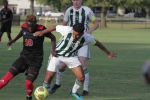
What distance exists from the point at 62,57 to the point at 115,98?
1493 mm

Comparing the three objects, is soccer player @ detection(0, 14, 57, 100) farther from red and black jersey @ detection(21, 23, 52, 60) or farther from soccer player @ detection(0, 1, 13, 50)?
soccer player @ detection(0, 1, 13, 50)

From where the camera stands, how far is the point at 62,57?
563 cm

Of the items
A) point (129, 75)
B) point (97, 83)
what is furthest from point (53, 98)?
point (129, 75)

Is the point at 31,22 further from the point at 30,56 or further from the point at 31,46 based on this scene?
the point at 30,56

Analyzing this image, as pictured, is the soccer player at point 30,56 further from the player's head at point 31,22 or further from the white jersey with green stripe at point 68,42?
the white jersey with green stripe at point 68,42

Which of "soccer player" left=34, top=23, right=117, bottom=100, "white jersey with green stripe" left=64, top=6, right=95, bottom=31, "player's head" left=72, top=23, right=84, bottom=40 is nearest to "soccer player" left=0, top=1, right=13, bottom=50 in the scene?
"white jersey with green stripe" left=64, top=6, right=95, bottom=31

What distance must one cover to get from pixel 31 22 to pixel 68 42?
0.78m

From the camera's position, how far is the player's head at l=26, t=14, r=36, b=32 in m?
5.39

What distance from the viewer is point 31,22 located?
17.8 ft

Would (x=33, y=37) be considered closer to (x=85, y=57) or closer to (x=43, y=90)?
(x=43, y=90)

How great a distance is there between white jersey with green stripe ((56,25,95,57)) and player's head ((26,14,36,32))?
45cm

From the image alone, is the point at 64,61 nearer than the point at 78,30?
No

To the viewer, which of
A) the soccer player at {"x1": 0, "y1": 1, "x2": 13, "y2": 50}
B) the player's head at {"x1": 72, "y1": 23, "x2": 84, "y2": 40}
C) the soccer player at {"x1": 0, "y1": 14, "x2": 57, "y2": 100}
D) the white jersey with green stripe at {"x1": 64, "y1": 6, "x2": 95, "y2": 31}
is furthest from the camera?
the soccer player at {"x1": 0, "y1": 1, "x2": 13, "y2": 50}

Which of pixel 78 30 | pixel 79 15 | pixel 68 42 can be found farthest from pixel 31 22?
pixel 79 15
